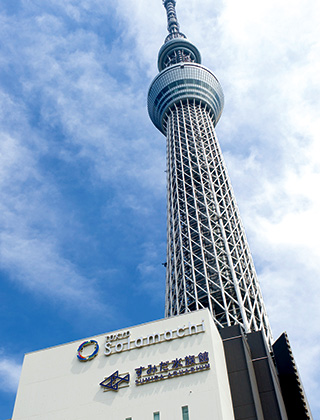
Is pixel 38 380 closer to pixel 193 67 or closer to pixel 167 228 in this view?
pixel 167 228

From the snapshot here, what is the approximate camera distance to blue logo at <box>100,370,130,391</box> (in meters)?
26.2

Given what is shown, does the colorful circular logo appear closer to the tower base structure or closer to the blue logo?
the tower base structure

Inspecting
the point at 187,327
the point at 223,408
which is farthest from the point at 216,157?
the point at 223,408

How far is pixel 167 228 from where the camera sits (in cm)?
7075

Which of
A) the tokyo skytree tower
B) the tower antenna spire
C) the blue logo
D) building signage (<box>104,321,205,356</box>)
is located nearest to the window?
the blue logo

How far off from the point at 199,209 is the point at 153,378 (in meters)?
42.5

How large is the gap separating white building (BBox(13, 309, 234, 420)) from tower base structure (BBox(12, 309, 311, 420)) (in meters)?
0.05

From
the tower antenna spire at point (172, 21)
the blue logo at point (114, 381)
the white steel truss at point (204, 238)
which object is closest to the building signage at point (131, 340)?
the blue logo at point (114, 381)

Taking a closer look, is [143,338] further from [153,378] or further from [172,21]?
[172,21]

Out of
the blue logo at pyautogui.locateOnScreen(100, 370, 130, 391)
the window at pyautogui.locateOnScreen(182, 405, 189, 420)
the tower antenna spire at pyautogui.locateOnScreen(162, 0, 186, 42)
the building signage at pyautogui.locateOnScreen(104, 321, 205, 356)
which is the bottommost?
the window at pyautogui.locateOnScreen(182, 405, 189, 420)

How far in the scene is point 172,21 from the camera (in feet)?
380

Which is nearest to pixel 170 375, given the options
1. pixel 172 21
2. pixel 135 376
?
pixel 135 376

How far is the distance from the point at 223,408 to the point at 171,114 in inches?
2842

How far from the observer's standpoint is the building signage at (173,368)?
25281 mm
